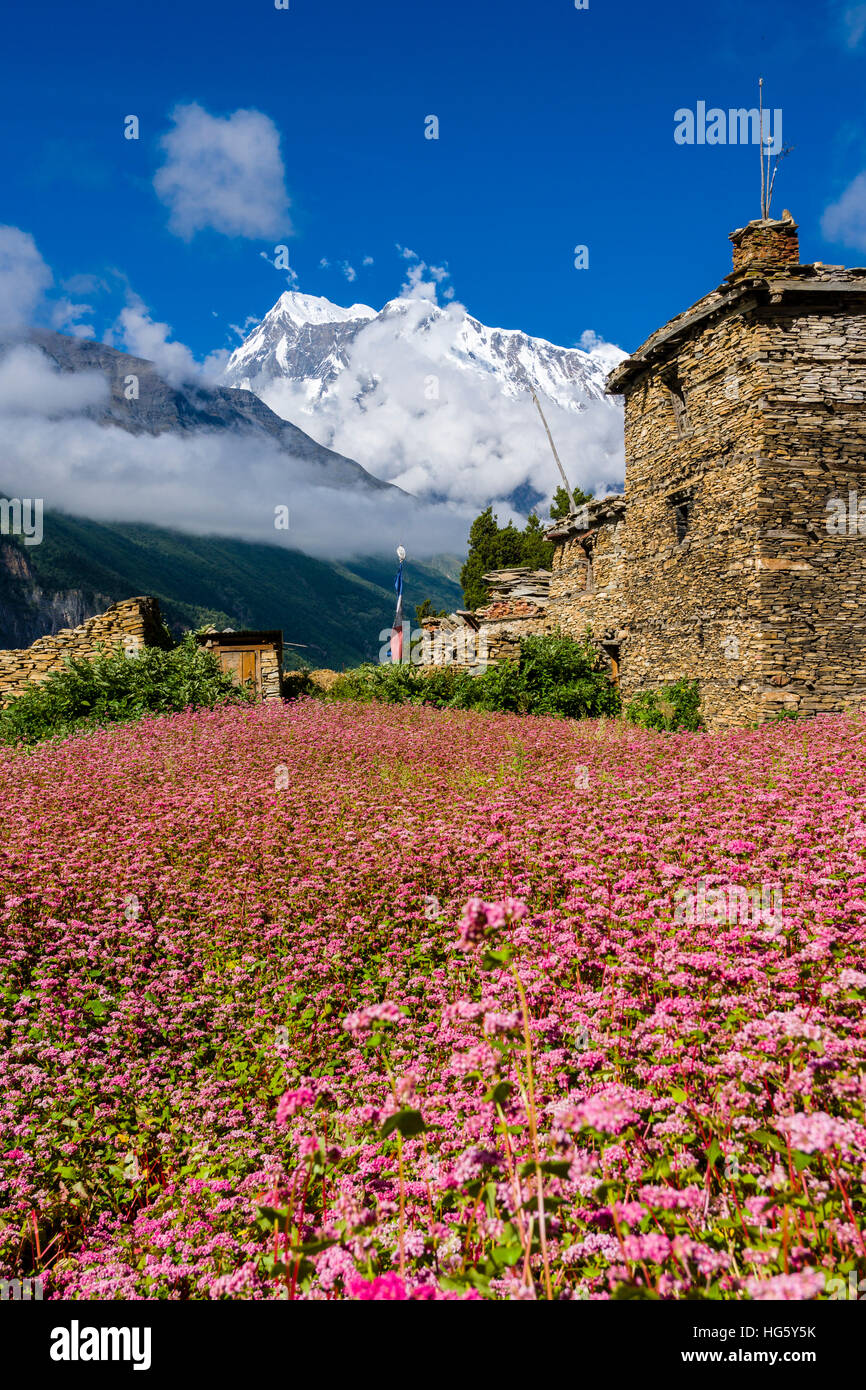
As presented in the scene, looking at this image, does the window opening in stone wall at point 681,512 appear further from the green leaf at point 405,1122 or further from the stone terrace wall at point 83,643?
the green leaf at point 405,1122

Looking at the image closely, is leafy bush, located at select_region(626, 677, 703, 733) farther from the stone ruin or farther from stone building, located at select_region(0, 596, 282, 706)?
stone building, located at select_region(0, 596, 282, 706)

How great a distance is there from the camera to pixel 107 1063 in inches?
138

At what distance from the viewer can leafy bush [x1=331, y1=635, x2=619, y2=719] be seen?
17.9 meters

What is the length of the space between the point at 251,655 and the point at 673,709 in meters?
12.3

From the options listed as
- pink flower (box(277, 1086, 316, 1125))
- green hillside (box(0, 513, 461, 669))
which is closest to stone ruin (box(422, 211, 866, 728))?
pink flower (box(277, 1086, 316, 1125))

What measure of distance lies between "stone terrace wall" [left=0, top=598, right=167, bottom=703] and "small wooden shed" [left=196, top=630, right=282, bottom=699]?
1.81 metres

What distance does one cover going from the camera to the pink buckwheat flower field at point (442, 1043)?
1842 mm

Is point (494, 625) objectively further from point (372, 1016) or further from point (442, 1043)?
point (372, 1016)

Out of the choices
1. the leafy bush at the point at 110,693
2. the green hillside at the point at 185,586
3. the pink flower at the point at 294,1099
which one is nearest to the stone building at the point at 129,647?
the leafy bush at the point at 110,693

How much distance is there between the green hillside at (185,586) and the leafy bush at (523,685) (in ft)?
73.0

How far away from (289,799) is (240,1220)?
14.5 ft

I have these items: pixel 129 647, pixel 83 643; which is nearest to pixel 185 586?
pixel 83 643

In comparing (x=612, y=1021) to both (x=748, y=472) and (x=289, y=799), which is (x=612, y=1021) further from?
(x=748, y=472)

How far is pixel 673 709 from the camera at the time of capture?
49.8 feet
